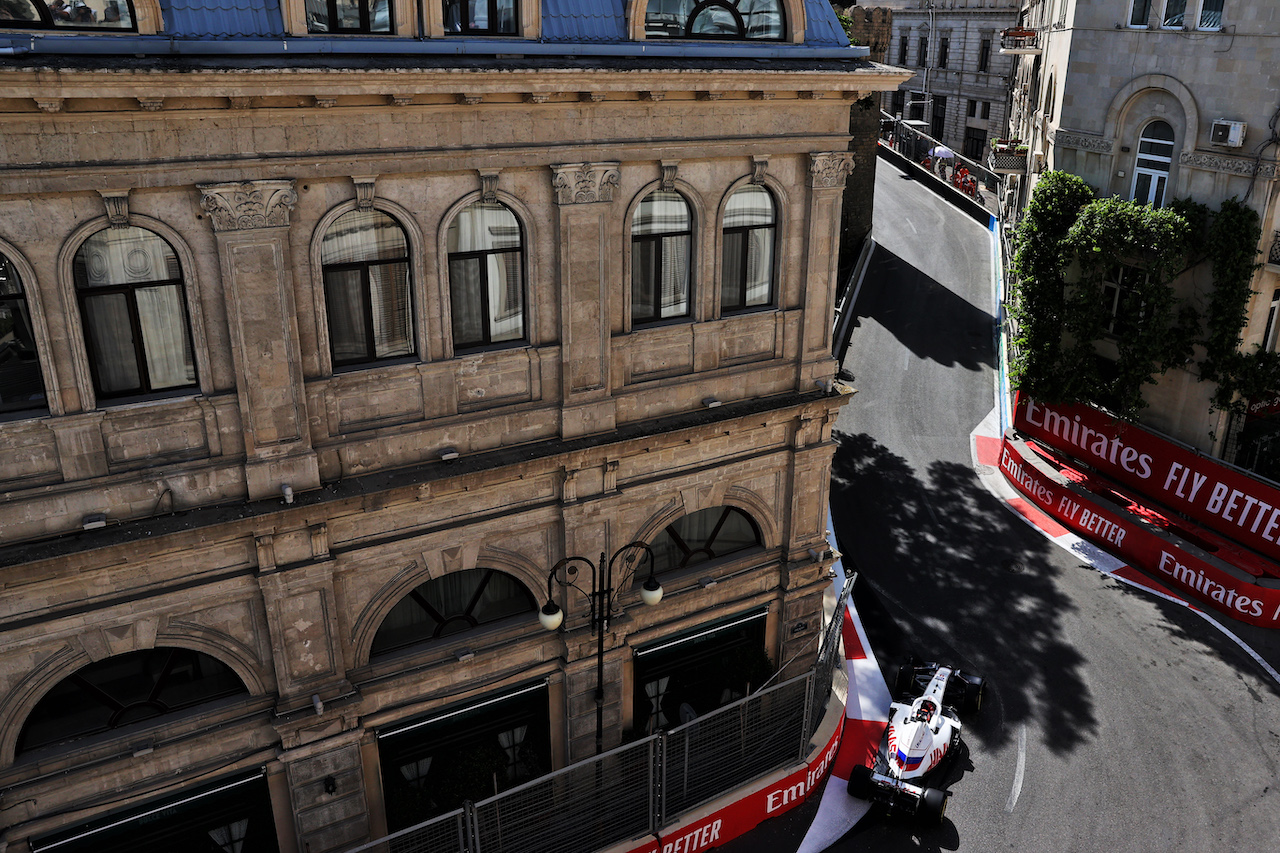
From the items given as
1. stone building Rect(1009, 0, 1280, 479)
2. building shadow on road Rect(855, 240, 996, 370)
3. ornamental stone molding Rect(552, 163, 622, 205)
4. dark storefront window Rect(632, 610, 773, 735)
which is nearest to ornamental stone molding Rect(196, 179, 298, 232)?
ornamental stone molding Rect(552, 163, 622, 205)

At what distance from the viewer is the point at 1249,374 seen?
26.1m

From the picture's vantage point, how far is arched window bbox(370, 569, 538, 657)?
1627 cm

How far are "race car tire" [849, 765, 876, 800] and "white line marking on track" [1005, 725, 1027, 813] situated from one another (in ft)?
9.46

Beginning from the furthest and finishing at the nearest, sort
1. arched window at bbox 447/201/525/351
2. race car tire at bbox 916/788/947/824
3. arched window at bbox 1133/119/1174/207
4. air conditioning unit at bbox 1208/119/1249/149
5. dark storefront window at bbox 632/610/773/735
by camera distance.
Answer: arched window at bbox 1133/119/1174/207
air conditioning unit at bbox 1208/119/1249/149
dark storefront window at bbox 632/610/773/735
race car tire at bbox 916/788/947/824
arched window at bbox 447/201/525/351

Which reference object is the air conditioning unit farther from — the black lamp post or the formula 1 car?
the black lamp post

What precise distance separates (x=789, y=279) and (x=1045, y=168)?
20218 mm

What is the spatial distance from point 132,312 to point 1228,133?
2649 centimetres

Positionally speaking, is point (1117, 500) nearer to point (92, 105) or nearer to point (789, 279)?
point (789, 279)

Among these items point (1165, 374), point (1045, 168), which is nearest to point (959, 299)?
point (1045, 168)

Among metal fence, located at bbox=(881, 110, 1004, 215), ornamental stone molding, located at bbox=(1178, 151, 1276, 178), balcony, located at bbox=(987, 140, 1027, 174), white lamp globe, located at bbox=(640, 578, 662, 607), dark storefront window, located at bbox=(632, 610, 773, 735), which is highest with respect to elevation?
ornamental stone molding, located at bbox=(1178, 151, 1276, 178)

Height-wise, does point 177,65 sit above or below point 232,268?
above

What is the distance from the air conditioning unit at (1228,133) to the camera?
25.2 meters

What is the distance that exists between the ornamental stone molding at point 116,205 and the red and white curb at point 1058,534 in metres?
25.8

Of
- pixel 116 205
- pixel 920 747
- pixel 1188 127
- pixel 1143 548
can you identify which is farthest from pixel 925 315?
pixel 116 205
